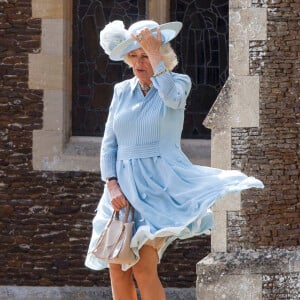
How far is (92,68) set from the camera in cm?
1227

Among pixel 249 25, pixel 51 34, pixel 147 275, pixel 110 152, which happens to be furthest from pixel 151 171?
pixel 51 34

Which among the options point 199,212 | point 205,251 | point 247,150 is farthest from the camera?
point 205,251

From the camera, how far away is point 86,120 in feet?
40.2

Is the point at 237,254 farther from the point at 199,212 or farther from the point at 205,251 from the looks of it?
the point at 199,212

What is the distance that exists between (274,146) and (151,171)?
267cm

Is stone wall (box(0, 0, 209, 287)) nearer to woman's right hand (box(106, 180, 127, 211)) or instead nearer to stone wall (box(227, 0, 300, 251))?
stone wall (box(227, 0, 300, 251))

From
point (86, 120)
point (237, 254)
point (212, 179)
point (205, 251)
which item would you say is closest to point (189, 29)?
point (86, 120)

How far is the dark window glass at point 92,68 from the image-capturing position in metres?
12.2

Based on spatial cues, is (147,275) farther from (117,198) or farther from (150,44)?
(150,44)

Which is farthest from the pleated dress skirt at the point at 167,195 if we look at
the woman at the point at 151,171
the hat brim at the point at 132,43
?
the hat brim at the point at 132,43

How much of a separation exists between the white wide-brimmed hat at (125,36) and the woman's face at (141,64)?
0.10ft

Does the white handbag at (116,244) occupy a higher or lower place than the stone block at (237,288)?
higher

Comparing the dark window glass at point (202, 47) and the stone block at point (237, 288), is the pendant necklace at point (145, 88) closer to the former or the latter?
the stone block at point (237, 288)

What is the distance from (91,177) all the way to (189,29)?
60.8 inches
